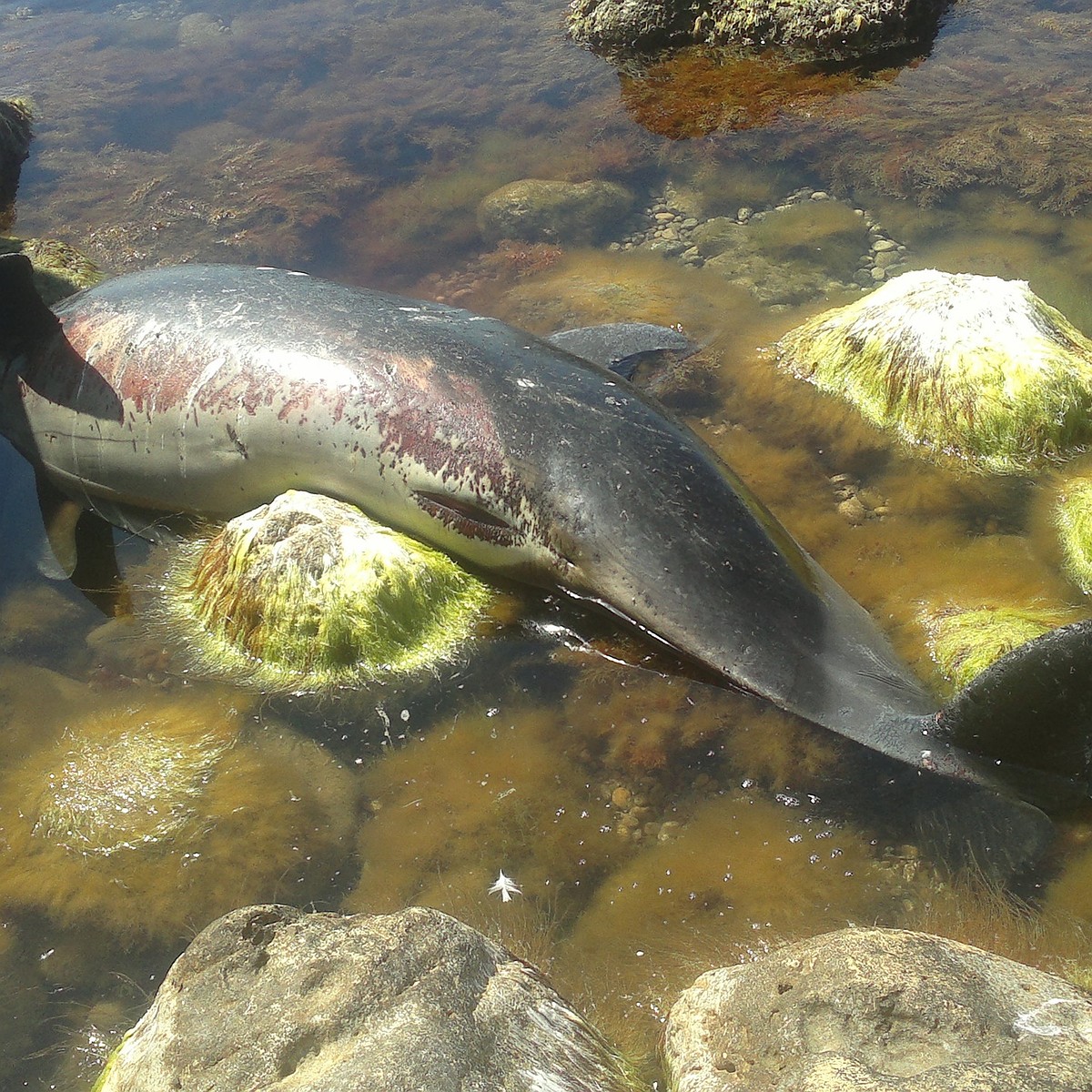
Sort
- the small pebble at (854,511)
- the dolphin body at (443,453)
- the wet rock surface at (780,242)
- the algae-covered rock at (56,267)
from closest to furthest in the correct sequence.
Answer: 1. the dolphin body at (443,453)
2. the small pebble at (854,511)
3. the algae-covered rock at (56,267)
4. the wet rock surface at (780,242)

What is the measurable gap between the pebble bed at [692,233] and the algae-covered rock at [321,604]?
129 inches

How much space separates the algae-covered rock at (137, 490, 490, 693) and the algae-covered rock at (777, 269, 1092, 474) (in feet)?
6.64

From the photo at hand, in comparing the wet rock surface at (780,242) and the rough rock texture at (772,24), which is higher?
the rough rock texture at (772,24)

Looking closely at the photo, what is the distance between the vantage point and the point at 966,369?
4.09 metres

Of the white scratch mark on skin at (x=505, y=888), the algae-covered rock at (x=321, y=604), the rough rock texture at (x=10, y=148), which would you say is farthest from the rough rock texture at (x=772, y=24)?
the white scratch mark on skin at (x=505, y=888)

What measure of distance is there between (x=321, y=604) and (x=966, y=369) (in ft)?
9.20

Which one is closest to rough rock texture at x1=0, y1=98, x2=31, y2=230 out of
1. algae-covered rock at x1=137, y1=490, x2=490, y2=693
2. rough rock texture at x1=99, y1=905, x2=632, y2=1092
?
algae-covered rock at x1=137, y1=490, x2=490, y2=693

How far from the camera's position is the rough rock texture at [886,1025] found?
1739 millimetres

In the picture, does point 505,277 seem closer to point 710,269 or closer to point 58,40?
point 710,269

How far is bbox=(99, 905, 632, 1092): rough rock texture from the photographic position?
1812mm

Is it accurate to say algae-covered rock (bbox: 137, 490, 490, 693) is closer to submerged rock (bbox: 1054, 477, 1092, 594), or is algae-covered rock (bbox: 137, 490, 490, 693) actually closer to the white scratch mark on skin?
the white scratch mark on skin

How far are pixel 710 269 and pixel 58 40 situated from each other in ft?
28.8

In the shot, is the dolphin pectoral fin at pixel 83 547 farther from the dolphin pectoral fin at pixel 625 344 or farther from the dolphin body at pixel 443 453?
the dolphin pectoral fin at pixel 625 344

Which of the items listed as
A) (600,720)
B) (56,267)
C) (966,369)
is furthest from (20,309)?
(966,369)
